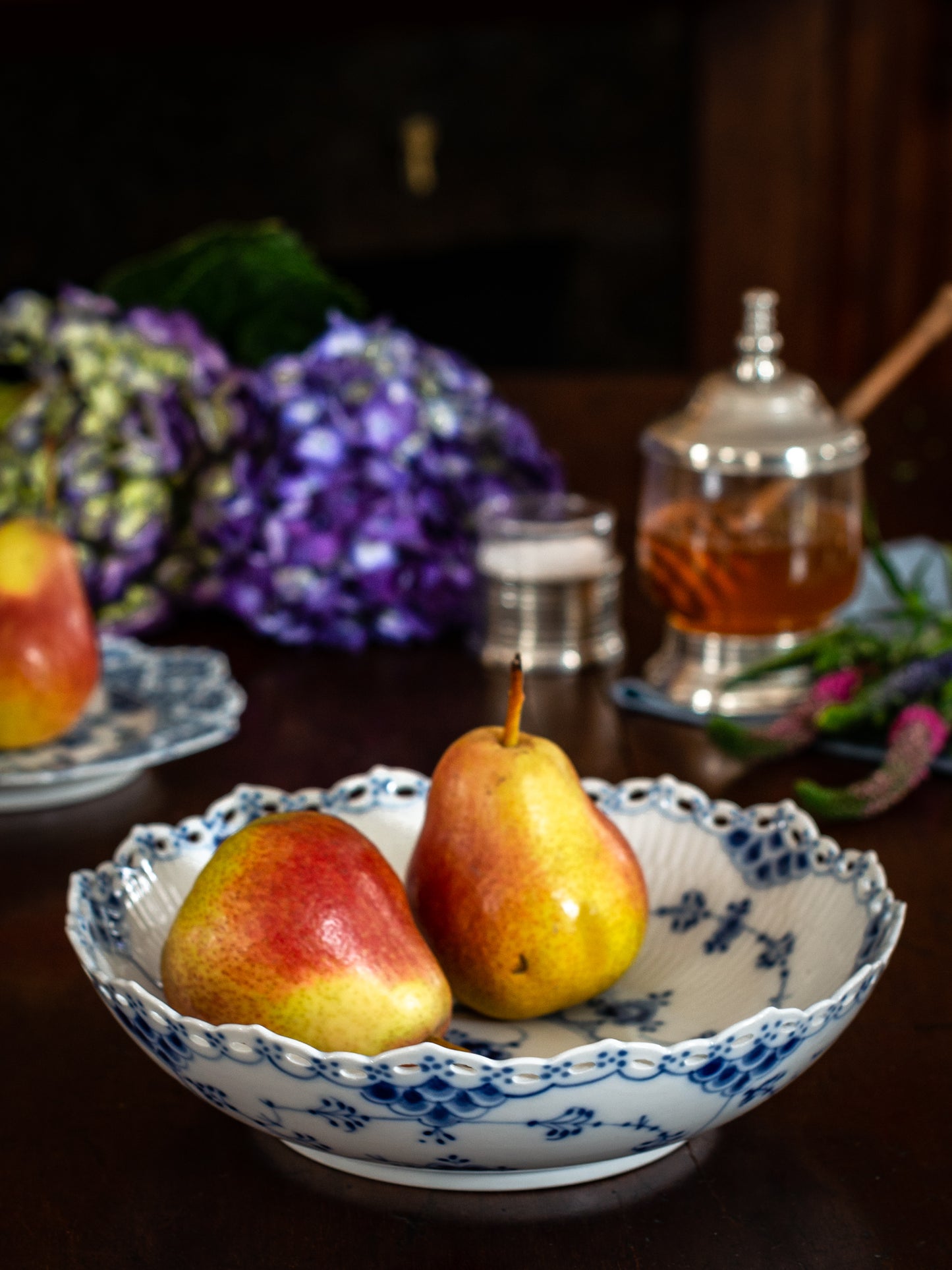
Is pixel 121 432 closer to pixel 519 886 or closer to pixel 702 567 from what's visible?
pixel 702 567

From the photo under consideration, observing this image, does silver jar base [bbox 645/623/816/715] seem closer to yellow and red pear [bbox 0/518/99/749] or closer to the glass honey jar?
the glass honey jar

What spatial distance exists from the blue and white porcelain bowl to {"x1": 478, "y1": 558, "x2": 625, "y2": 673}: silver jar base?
414 millimetres

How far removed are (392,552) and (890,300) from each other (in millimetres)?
2435

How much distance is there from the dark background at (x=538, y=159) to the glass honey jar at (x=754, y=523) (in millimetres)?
2348

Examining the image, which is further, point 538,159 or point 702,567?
point 538,159

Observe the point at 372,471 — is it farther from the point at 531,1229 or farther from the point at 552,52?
the point at 552,52

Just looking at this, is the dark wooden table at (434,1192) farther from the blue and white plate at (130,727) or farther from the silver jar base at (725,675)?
the silver jar base at (725,675)

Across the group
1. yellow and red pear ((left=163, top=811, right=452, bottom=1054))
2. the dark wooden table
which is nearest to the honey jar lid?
the dark wooden table

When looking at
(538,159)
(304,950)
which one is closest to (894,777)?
(304,950)

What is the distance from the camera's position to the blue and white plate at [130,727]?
0.87 metres

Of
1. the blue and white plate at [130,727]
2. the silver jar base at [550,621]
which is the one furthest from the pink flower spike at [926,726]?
the blue and white plate at [130,727]

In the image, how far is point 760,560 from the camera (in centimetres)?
104

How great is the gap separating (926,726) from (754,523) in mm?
224

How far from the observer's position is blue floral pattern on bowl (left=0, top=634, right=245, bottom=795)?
87 centimetres
